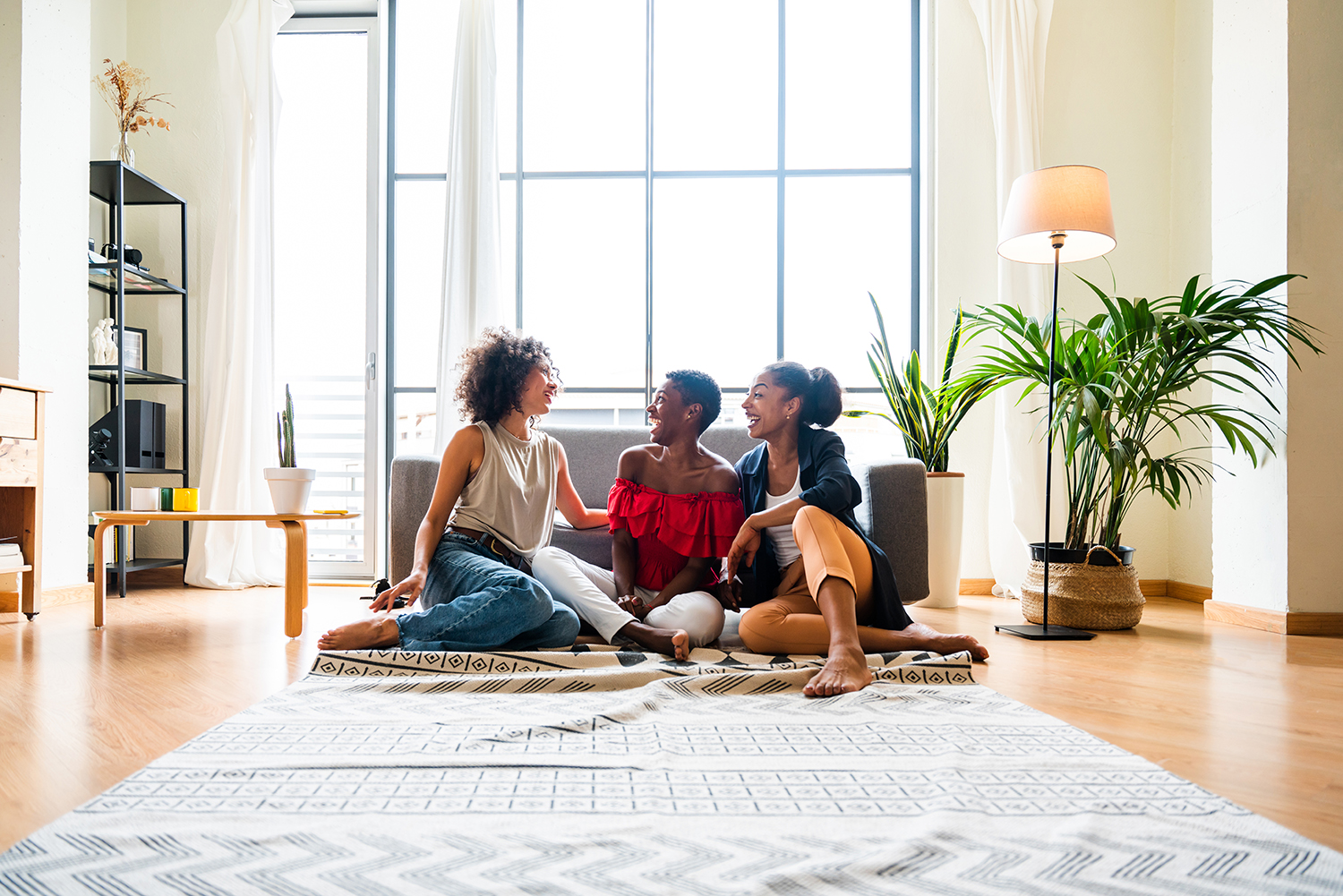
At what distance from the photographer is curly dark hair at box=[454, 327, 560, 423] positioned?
8.36 feet

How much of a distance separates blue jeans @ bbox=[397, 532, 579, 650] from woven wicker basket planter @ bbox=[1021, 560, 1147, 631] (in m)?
1.85

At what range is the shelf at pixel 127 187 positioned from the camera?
3.96 meters

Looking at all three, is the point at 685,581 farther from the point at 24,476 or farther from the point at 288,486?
the point at 24,476

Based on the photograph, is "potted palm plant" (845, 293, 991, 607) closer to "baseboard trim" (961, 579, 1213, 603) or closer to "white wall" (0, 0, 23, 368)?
"baseboard trim" (961, 579, 1213, 603)

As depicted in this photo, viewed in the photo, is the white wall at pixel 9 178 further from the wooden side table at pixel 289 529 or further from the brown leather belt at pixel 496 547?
the brown leather belt at pixel 496 547

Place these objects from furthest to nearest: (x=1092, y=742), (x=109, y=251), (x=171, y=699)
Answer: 1. (x=109, y=251)
2. (x=171, y=699)
3. (x=1092, y=742)

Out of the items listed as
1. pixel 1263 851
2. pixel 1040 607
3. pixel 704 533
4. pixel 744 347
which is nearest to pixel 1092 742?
pixel 1263 851

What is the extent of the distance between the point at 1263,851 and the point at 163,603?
3.90m

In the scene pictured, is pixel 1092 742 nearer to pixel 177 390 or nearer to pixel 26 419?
pixel 26 419

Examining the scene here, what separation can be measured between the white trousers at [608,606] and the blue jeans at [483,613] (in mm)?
55

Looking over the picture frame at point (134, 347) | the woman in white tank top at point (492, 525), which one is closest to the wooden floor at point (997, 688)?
the woman in white tank top at point (492, 525)

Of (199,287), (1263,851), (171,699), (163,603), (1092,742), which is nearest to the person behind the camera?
(1263,851)

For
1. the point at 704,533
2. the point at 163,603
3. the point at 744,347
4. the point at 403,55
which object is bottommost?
the point at 163,603

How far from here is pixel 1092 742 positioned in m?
1.53
